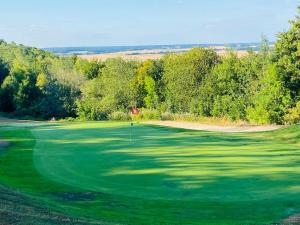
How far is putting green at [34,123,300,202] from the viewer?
14523 mm

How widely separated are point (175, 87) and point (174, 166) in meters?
39.8

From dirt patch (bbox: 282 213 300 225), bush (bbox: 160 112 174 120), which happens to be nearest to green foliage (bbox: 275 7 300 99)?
bush (bbox: 160 112 174 120)

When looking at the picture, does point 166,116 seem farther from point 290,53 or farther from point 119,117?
point 290,53

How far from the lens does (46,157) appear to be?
1975cm

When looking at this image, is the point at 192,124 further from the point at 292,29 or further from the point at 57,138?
the point at 57,138

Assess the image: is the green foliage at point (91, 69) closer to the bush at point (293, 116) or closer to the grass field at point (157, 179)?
the bush at point (293, 116)

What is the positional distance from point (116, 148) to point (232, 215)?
31.0 ft

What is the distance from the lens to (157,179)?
15.7m

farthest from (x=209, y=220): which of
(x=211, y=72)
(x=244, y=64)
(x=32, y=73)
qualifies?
(x=32, y=73)

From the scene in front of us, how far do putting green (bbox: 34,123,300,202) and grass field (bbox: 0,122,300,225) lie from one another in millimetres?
28

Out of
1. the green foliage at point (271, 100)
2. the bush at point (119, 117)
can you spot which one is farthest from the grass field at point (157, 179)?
the bush at point (119, 117)

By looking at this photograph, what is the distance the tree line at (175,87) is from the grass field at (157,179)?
19.9 meters

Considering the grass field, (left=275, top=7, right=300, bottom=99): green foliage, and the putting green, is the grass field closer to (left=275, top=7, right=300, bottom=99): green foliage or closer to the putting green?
the putting green

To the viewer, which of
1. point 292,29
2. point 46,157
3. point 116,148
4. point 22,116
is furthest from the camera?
point 22,116
